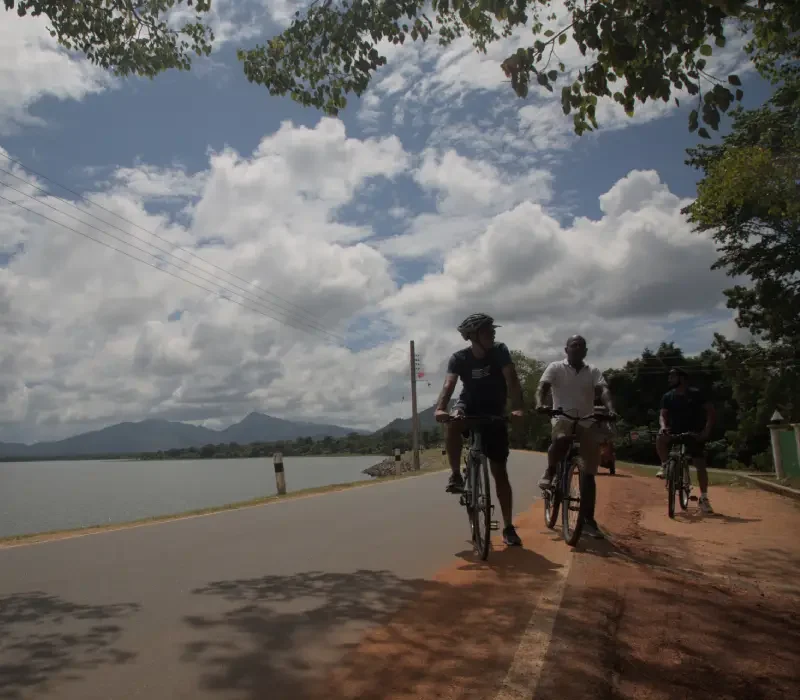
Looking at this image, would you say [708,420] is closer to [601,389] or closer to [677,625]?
[601,389]

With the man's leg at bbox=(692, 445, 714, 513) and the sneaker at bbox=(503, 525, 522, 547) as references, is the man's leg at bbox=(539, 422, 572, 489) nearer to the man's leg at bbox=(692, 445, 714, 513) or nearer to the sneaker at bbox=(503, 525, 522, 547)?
the sneaker at bbox=(503, 525, 522, 547)

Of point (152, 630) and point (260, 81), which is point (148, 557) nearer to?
point (152, 630)

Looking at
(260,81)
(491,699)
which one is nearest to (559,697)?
(491,699)

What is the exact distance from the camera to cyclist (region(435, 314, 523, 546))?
19.2ft

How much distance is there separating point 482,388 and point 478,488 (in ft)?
2.69

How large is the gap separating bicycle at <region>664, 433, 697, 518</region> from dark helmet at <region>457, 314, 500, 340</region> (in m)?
3.81

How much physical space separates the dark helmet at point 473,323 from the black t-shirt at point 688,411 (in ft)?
11.9

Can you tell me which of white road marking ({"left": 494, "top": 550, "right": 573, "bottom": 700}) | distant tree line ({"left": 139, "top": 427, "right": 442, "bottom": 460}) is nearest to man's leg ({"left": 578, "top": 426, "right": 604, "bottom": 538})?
white road marking ({"left": 494, "top": 550, "right": 573, "bottom": 700})

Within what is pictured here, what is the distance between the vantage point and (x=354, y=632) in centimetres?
365

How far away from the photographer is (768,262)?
28.5 metres

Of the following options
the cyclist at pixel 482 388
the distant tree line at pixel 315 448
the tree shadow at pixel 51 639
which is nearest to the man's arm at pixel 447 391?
the cyclist at pixel 482 388

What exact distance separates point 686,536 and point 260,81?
6.35 metres

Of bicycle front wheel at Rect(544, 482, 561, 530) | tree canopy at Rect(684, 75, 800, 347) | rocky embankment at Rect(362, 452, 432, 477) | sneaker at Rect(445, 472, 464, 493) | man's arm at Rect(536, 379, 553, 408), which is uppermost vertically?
tree canopy at Rect(684, 75, 800, 347)

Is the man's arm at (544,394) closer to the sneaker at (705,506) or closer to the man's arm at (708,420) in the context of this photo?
the man's arm at (708,420)
